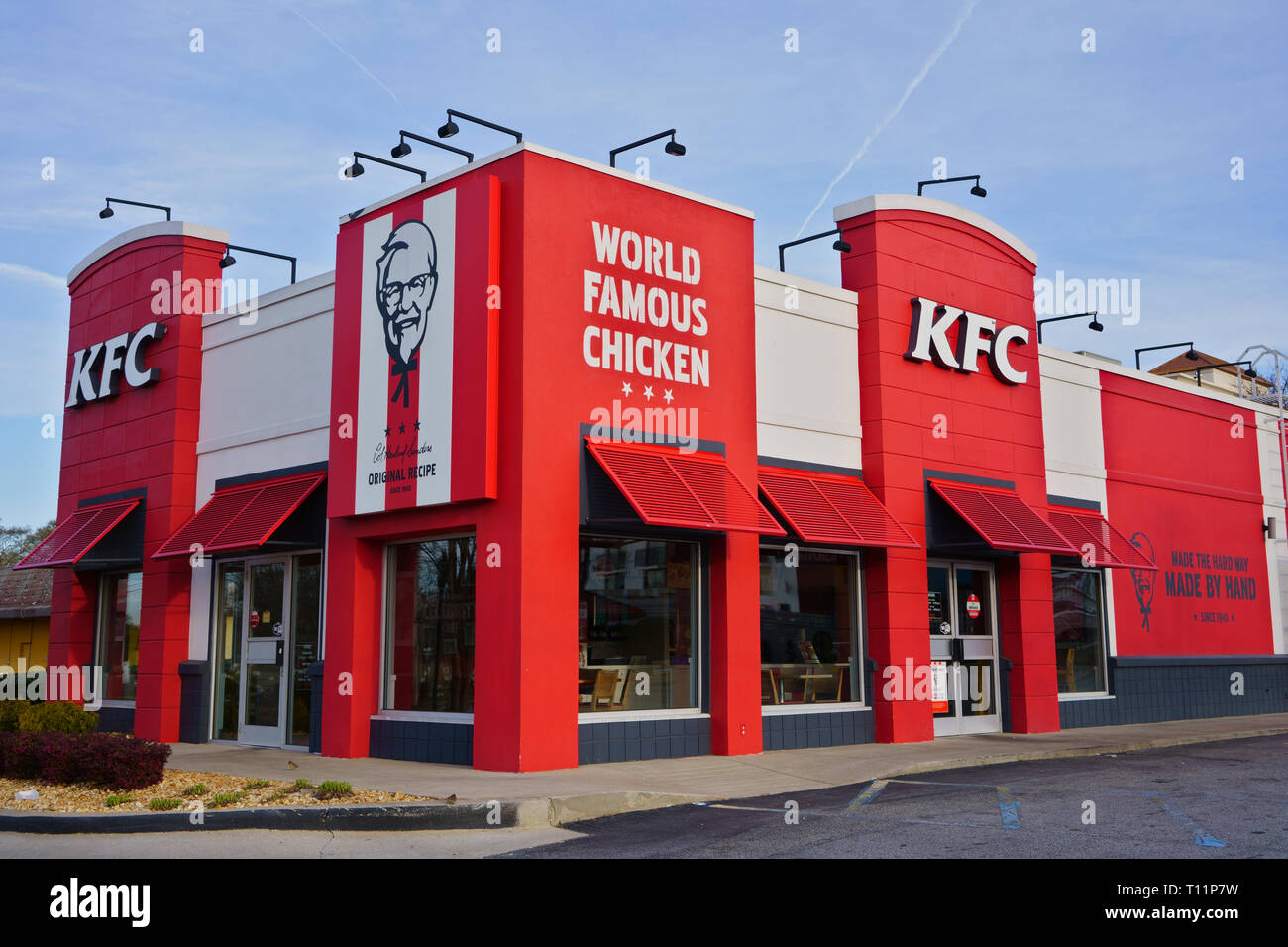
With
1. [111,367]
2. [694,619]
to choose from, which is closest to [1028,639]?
[694,619]

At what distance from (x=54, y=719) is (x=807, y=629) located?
923cm

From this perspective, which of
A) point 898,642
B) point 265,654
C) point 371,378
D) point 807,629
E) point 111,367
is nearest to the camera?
point 371,378

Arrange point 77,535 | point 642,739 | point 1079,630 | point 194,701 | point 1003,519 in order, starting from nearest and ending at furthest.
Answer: point 642,739, point 194,701, point 1003,519, point 77,535, point 1079,630

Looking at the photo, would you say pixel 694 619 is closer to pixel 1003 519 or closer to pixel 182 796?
pixel 1003 519

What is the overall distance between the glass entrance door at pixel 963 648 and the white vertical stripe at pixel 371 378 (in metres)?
8.42

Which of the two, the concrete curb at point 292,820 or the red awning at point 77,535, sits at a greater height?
the red awning at point 77,535

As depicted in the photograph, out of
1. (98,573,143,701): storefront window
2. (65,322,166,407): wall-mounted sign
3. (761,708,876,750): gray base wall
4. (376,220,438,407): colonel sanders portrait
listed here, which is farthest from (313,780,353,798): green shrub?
(65,322,166,407): wall-mounted sign

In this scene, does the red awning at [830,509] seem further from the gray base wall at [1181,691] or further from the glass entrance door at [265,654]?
the glass entrance door at [265,654]

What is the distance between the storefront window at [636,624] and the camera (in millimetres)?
13648

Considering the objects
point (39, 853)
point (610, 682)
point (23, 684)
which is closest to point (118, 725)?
point (23, 684)

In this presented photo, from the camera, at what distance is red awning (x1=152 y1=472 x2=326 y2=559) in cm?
1534

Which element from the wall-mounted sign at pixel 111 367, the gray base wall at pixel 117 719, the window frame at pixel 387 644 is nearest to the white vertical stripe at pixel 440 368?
the window frame at pixel 387 644

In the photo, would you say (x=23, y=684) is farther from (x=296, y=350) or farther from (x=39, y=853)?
(x=39, y=853)

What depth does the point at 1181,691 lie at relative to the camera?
72.0 feet
